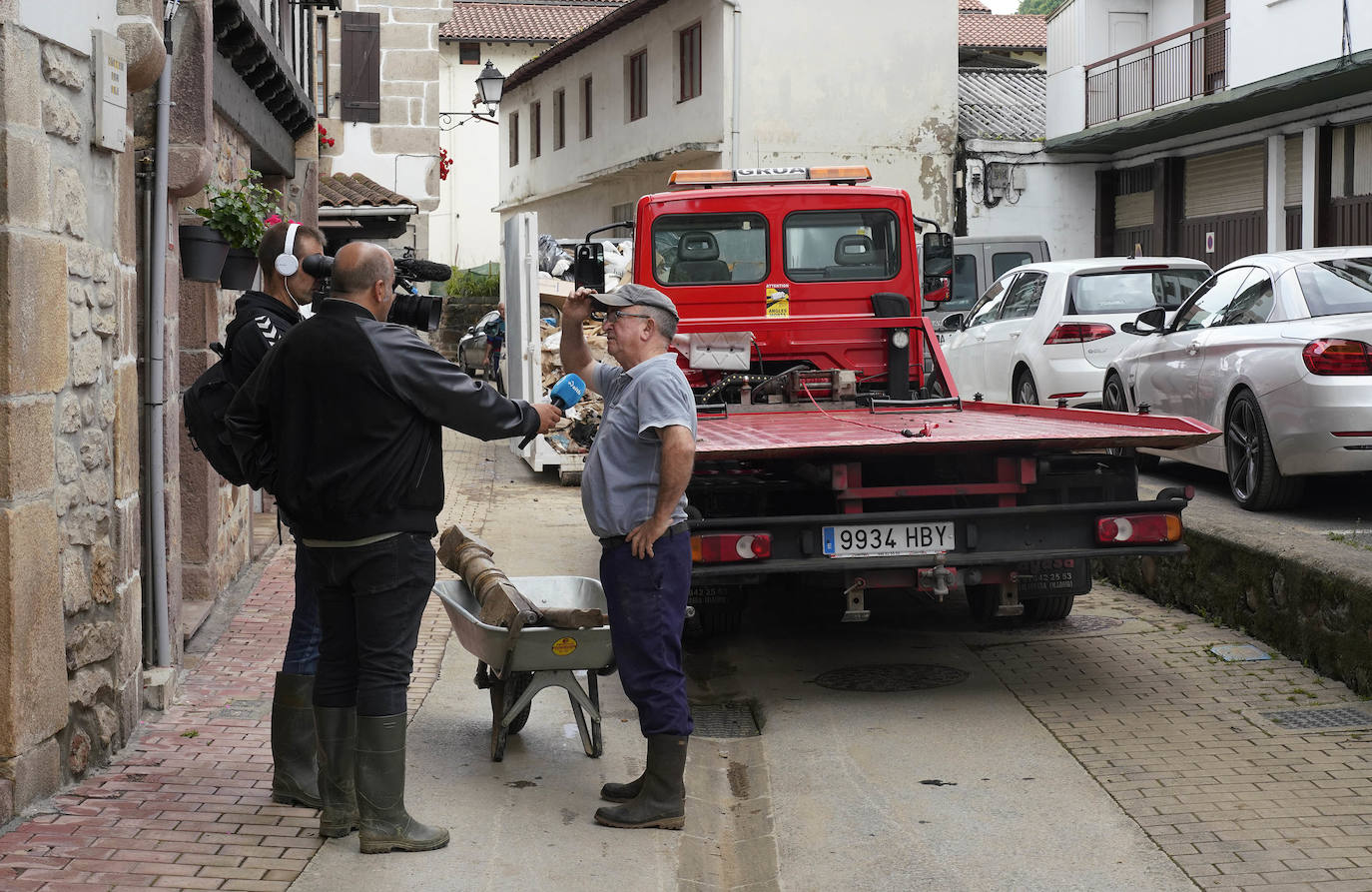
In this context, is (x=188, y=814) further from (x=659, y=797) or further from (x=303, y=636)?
(x=659, y=797)

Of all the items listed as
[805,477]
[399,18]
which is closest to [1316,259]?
[805,477]

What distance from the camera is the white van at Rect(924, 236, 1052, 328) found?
21.9 m

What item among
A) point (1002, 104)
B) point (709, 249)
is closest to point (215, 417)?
point (709, 249)

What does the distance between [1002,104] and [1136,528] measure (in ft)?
86.4

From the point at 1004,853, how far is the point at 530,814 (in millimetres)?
1507

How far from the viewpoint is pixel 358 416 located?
14.2ft

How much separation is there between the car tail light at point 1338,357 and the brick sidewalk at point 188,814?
5182mm

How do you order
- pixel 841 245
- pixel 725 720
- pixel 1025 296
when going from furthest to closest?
pixel 1025 296, pixel 841 245, pixel 725 720

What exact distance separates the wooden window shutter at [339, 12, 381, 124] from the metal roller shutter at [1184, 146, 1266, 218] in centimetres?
1379

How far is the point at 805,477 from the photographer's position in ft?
21.4

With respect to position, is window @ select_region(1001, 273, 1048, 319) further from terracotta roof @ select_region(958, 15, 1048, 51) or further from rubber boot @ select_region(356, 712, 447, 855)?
terracotta roof @ select_region(958, 15, 1048, 51)

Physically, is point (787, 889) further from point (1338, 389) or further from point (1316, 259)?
point (1316, 259)

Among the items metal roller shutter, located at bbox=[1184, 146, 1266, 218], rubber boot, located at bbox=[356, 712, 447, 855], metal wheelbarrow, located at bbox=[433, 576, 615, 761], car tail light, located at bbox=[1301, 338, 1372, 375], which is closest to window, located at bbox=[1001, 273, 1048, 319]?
car tail light, located at bbox=[1301, 338, 1372, 375]

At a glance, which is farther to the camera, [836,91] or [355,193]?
[836,91]
